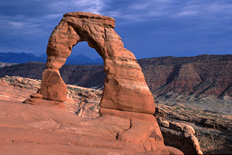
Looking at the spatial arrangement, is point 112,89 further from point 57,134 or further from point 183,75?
point 183,75

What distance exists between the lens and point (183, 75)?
5631 cm

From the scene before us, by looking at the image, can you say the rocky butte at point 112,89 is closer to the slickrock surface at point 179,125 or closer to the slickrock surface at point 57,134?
the slickrock surface at point 57,134

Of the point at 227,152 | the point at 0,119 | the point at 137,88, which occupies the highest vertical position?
the point at 137,88

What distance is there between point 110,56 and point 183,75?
4912cm

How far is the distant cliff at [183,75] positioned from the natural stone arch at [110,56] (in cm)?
4173

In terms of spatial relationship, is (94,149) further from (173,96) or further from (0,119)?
(173,96)

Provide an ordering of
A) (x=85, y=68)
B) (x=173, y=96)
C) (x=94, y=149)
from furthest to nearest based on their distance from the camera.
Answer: (x=85, y=68) < (x=173, y=96) < (x=94, y=149)

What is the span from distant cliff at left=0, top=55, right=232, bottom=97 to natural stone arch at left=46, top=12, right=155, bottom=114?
41.7m

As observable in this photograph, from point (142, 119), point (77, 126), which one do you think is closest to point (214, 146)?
point (142, 119)

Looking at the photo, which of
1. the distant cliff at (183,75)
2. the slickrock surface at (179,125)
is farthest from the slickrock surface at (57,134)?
the distant cliff at (183,75)

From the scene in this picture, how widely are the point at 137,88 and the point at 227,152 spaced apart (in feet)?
40.6

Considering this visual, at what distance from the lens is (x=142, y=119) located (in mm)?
9938

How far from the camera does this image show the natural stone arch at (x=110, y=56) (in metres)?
10.1

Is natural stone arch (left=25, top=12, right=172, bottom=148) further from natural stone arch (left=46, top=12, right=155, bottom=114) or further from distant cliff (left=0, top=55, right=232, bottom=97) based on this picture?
distant cliff (left=0, top=55, right=232, bottom=97)
